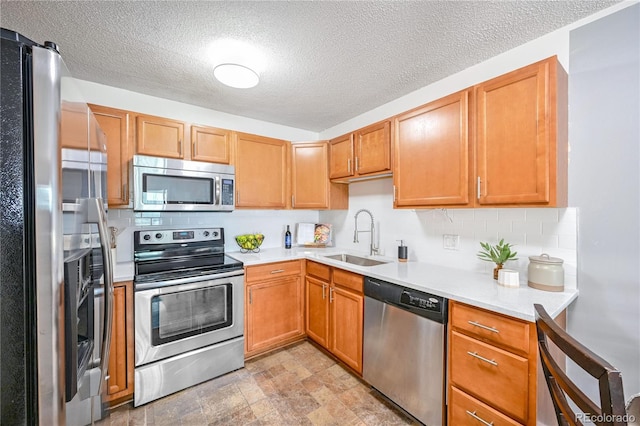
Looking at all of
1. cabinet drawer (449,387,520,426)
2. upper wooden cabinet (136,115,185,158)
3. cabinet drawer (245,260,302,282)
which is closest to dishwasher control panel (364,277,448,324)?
cabinet drawer (449,387,520,426)

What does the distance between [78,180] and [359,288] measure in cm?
175

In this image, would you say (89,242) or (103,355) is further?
(103,355)

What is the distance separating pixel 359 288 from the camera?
79.7 inches

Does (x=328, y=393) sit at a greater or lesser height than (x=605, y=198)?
lesser

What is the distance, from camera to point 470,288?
1526 mm

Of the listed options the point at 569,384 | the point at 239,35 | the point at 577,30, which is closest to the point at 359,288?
the point at 569,384

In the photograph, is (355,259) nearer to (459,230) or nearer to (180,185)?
(459,230)

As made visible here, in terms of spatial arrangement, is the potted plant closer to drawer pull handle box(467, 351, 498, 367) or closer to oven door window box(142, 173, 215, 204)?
drawer pull handle box(467, 351, 498, 367)

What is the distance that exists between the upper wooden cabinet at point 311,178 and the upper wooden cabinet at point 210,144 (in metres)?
0.73

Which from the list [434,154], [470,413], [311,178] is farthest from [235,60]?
[470,413]

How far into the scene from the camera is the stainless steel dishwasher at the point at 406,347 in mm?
1517

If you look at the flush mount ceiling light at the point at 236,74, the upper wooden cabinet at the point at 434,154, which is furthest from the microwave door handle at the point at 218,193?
the upper wooden cabinet at the point at 434,154

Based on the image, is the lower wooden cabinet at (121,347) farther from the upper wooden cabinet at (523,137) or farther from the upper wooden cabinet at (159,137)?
the upper wooden cabinet at (523,137)

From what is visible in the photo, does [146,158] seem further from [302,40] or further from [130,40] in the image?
[302,40]
